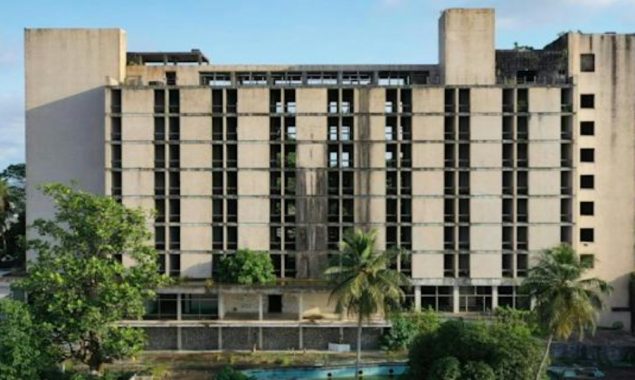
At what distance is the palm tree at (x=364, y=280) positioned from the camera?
36.9 m

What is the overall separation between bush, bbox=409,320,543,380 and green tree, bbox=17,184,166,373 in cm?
1555

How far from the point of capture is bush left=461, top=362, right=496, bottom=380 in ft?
99.5

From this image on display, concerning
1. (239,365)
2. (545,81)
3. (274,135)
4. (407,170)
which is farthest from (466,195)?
(239,365)

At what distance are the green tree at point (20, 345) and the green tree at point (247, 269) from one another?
55.9 ft

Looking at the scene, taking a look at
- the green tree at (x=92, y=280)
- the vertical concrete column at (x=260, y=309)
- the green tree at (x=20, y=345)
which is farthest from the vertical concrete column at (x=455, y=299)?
the green tree at (x=20, y=345)

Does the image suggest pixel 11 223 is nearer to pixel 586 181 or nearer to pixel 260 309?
pixel 260 309

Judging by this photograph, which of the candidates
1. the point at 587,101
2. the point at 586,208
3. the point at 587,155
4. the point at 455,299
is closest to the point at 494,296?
the point at 455,299

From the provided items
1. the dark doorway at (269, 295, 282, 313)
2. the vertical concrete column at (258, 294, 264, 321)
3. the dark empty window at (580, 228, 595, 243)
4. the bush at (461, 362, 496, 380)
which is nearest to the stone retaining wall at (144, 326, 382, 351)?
the vertical concrete column at (258, 294, 264, 321)

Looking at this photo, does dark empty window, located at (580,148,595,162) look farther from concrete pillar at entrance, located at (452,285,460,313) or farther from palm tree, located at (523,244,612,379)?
palm tree, located at (523,244,612,379)

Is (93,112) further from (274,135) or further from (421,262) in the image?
(421,262)

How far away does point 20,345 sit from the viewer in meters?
31.9

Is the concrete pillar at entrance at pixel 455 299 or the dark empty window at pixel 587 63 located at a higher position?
the dark empty window at pixel 587 63

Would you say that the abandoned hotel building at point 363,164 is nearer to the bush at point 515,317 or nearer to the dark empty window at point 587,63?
the dark empty window at point 587,63

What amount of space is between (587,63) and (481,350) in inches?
1202
